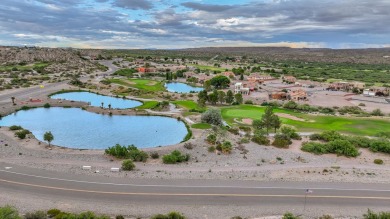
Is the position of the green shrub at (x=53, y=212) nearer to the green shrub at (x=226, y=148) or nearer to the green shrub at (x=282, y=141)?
the green shrub at (x=226, y=148)

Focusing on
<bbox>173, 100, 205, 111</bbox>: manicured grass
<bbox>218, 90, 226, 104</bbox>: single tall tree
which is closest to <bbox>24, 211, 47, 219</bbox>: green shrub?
<bbox>173, 100, 205, 111</bbox>: manicured grass

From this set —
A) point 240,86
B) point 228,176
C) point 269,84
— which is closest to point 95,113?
point 228,176

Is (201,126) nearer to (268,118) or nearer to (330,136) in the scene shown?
(268,118)

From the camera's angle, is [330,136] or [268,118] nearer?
[330,136]

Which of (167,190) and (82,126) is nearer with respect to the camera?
(167,190)

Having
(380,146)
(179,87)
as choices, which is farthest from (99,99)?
(380,146)

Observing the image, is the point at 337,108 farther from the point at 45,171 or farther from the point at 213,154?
the point at 45,171
